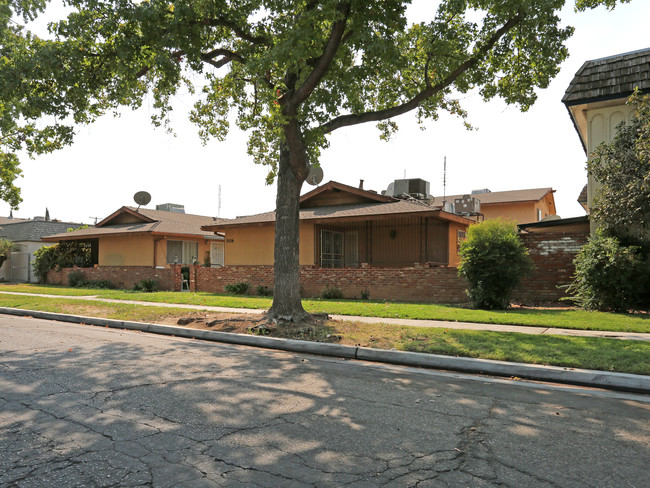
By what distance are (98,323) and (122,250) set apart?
52.5 feet

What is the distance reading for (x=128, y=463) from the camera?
3441 mm

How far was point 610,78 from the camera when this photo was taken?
1346 cm

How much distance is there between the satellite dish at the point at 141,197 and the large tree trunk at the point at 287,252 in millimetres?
20807

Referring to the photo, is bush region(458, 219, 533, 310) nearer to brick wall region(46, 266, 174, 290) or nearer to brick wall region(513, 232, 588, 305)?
brick wall region(513, 232, 588, 305)

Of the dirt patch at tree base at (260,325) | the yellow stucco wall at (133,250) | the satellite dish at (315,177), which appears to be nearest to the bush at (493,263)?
the dirt patch at tree base at (260,325)

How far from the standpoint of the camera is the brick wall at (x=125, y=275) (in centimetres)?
2283

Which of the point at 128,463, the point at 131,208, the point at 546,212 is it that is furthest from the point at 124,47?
the point at 546,212

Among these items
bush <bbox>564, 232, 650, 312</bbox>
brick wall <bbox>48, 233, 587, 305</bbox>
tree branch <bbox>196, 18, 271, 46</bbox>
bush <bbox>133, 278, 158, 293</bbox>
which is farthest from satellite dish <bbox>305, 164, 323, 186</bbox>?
bush <bbox>564, 232, 650, 312</bbox>

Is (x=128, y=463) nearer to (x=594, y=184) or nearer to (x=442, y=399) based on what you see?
(x=442, y=399)

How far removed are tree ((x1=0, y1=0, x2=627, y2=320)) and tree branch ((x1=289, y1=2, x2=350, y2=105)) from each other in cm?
2

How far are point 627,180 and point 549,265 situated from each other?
3.23 m

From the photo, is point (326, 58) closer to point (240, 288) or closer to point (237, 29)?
point (237, 29)

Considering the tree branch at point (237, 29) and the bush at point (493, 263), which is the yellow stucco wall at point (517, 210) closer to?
the bush at point (493, 263)

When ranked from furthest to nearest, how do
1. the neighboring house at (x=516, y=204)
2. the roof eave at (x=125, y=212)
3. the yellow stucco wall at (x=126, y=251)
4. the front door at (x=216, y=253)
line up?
the neighboring house at (x=516, y=204), the front door at (x=216, y=253), the roof eave at (x=125, y=212), the yellow stucco wall at (x=126, y=251)
